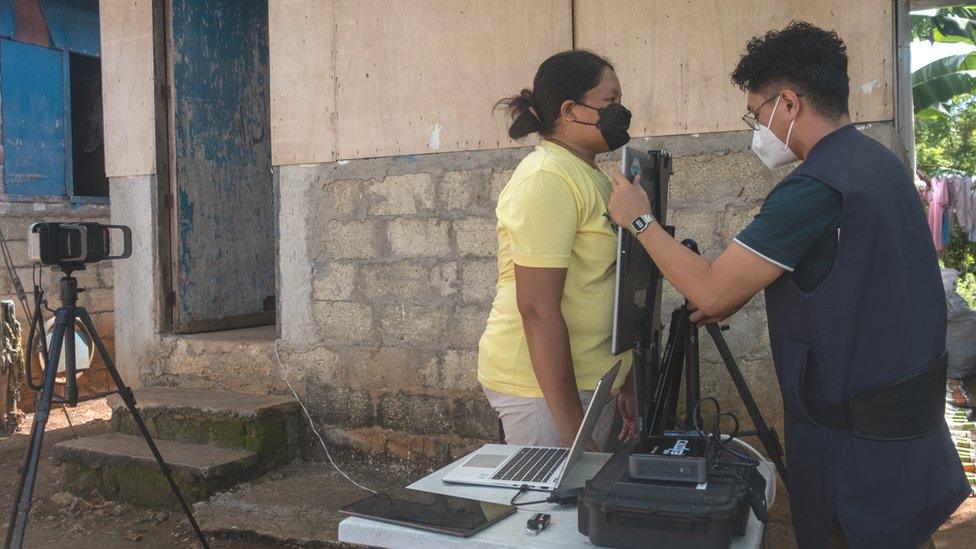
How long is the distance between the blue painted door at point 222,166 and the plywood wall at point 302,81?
88 cm

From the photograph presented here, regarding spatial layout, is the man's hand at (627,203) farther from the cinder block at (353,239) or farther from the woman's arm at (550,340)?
the cinder block at (353,239)

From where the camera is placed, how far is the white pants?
6.68 feet

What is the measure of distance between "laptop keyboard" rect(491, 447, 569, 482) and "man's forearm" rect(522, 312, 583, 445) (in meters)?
0.08

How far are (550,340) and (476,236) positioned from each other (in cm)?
202

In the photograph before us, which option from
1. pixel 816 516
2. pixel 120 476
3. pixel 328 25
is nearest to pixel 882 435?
pixel 816 516

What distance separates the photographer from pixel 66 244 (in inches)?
129

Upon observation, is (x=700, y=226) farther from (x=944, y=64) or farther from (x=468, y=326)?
(x=944, y=64)

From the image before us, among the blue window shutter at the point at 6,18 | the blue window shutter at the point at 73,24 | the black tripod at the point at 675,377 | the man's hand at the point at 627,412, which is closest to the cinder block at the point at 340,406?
the man's hand at the point at 627,412

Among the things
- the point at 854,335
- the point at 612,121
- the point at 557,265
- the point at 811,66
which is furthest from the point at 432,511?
the point at 811,66

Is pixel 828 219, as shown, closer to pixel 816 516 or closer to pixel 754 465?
pixel 754 465

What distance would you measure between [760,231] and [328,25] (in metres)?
3.26

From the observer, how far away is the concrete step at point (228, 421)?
4203 mm

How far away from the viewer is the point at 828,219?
1.55m

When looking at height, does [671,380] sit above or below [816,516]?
above
